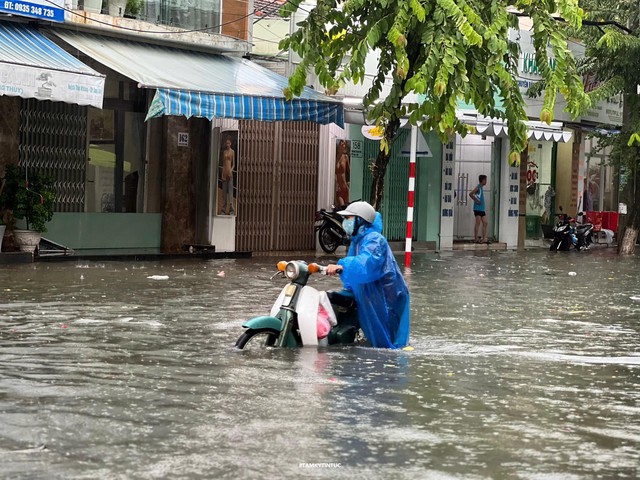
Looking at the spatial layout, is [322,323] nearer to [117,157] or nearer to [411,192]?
[411,192]

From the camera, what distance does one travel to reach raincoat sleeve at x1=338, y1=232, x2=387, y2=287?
33.7ft

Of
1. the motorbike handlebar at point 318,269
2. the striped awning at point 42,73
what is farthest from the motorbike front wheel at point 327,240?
the motorbike handlebar at point 318,269

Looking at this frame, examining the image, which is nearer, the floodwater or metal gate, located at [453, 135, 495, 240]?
the floodwater

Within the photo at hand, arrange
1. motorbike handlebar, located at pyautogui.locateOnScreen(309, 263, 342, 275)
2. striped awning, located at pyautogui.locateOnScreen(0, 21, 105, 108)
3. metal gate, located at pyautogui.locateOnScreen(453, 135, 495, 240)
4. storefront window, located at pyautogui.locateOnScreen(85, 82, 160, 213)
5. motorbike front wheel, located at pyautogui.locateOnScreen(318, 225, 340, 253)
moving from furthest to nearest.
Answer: metal gate, located at pyautogui.locateOnScreen(453, 135, 495, 240)
motorbike front wheel, located at pyautogui.locateOnScreen(318, 225, 340, 253)
storefront window, located at pyautogui.locateOnScreen(85, 82, 160, 213)
striped awning, located at pyautogui.locateOnScreen(0, 21, 105, 108)
motorbike handlebar, located at pyautogui.locateOnScreen(309, 263, 342, 275)

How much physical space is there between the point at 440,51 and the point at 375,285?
25.3 ft

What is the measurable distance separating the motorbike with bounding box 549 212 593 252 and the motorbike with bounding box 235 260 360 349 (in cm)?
2305

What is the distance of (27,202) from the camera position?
2003 cm

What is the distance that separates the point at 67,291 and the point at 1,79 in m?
4.03

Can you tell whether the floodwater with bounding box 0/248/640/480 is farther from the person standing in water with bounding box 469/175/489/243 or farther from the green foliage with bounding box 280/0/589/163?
the person standing in water with bounding box 469/175/489/243

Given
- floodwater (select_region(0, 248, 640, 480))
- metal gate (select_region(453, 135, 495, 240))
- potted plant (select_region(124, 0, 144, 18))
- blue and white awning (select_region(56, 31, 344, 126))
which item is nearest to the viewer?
floodwater (select_region(0, 248, 640, 480))

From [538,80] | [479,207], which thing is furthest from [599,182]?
[479,207]

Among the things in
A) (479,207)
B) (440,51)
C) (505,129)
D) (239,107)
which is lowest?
(479,207)

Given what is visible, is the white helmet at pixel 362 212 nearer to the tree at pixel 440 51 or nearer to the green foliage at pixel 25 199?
the tree at pixel 440 51

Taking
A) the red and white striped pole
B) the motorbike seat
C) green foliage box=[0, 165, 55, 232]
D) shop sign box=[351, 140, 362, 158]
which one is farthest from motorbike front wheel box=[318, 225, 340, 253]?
the motorbike seat
